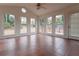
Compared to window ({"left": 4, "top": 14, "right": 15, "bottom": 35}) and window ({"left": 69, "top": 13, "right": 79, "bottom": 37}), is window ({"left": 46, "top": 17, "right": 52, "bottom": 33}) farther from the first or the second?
window ({"left": 4, "top": 14, "right": 15, "bottom": 35})

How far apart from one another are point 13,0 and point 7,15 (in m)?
7.36

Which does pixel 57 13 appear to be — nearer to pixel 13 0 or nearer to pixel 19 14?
pixel 19 14

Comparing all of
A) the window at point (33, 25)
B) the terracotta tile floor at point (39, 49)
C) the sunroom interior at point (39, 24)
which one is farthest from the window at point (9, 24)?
the terracotta tile floor at point (39, 49)

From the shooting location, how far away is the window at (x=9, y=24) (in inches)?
334

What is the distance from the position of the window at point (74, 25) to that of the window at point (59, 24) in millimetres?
1135

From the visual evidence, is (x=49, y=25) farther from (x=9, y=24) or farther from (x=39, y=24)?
(x=9, y=24)

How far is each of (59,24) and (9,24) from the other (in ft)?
12.8

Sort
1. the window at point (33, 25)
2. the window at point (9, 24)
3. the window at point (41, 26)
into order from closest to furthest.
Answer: the window at point (9, 24) → the window at point (33, 25) → the window at point (41, 26)

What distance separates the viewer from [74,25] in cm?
750

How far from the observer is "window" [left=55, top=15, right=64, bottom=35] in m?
8.82

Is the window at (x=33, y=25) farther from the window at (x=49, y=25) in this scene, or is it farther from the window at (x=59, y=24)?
the window at (x=59, y=24)

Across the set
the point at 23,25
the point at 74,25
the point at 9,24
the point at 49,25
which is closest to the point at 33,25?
the point at 23,25

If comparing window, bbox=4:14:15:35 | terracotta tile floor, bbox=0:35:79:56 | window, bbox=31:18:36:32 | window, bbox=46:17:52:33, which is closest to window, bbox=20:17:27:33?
window, bbox=31:18:36:32

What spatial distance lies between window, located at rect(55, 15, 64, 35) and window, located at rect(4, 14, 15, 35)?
11.5 feet
